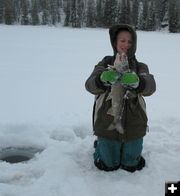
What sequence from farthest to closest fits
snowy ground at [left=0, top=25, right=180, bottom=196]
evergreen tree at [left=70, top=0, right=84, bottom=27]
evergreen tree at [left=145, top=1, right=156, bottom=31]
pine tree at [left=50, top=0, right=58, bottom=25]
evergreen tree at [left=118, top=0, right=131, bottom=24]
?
pine tree at [left=50, top=0, right=58, bottom=25] → evergreen tree at [left=70, top=0, right=84, bottom=27] → evergreen tree at [left=145, top=1, right=156, bottom=31] → evergreen tree at [left=118, top=0, right=131, bottom=24] → snowy ground at [left=0, top=25, right=180, bottom=196]

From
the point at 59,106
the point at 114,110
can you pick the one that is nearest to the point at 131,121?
the point at 114,110

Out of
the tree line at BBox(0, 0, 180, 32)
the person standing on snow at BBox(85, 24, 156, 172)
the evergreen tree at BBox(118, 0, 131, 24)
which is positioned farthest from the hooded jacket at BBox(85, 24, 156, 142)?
the evergreen tree at BBox(118, 0, 131, 24)

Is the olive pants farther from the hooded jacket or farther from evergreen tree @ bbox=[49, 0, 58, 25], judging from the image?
evergreen tree @ bbox=[49, 0, 58, 25]

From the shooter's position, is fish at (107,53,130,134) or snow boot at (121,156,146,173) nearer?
fish at (107,53,130,134)

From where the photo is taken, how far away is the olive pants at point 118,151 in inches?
154

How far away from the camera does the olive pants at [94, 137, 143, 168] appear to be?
12.8ft

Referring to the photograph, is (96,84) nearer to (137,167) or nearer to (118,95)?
(118,95)

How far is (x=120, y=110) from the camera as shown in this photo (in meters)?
3.71

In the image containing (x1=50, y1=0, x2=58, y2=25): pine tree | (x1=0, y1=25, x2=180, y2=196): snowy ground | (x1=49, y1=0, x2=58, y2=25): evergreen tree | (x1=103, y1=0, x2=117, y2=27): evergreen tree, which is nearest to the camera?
(x1=0, y1=25, x2=180, y2=196): snowy ground

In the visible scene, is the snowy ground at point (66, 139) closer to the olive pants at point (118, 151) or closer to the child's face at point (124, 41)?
the olive pants at point (118, 151)

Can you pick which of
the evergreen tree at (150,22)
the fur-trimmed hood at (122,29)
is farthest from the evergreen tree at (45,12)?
the fur-trimmed hood at (122,29)

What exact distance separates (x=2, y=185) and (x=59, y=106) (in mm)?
2917

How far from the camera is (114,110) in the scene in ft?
12.1

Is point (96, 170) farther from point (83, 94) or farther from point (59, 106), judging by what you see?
point (83, 94)
